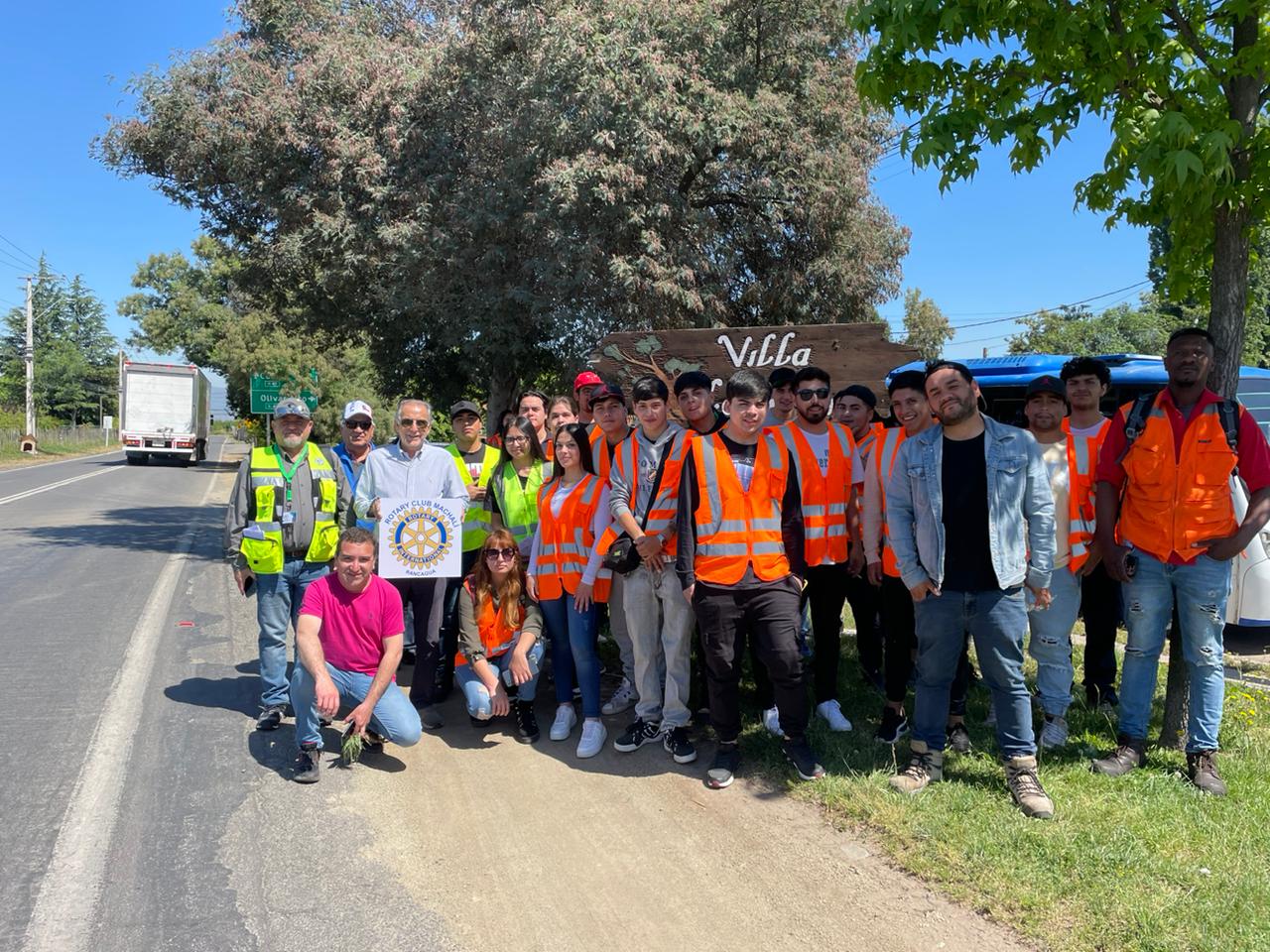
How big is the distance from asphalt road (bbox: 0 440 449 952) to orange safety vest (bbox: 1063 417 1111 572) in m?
3.73

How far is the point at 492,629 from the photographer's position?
546cm

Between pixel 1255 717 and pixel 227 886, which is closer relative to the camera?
pixel 227 886

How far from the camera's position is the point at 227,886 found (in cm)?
359

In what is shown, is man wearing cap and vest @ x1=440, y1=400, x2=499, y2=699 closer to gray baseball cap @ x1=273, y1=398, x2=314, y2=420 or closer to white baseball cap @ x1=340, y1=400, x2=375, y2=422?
white baseball cap @ x1=340, y1=400, x2=375, y2=422

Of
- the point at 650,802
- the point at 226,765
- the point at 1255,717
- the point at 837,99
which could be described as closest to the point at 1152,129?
the point at 1255,717

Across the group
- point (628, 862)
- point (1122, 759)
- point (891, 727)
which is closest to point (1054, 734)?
point (1122, 759)

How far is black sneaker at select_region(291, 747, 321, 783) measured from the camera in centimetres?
466

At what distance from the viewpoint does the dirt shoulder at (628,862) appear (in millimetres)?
3291

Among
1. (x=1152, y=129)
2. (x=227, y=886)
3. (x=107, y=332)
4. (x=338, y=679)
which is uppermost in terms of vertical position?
(x=107, y=332)

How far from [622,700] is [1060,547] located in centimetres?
275

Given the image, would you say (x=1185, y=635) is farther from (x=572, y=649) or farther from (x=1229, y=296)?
(x=572, y=649)

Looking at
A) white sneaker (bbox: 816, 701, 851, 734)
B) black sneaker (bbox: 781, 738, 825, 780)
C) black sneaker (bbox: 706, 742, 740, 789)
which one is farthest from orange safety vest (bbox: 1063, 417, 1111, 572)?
black sneaker (bbox: 706, 742, 740, 789)

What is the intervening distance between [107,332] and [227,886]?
314ft

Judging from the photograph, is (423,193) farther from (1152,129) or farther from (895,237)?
(1152,129)
